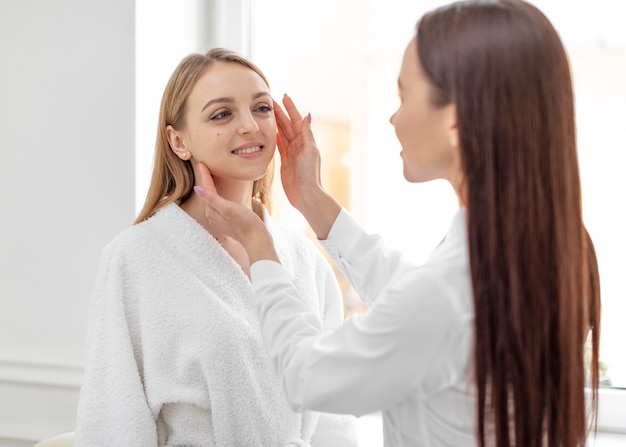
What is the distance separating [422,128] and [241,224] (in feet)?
1.16

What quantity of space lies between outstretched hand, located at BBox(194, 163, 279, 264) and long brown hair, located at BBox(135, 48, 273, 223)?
0.15 metres

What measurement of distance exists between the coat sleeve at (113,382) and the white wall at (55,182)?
36 centimetres

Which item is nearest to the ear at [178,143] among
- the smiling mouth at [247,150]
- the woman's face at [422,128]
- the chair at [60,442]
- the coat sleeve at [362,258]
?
the smiling mouth at [247,150]

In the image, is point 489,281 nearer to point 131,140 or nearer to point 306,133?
point 306,133

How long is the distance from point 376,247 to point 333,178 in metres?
0.62

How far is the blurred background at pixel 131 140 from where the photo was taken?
167 centimetres

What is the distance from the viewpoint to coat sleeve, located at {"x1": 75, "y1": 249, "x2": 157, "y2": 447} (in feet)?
4.23

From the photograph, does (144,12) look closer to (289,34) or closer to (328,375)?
(289,34)

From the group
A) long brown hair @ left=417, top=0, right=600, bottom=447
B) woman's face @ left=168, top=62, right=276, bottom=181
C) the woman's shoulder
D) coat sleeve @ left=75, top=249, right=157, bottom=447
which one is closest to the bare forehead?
woman's face @ left=168, top=62, right=276, bottom=181

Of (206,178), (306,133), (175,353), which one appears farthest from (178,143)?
(175,353)

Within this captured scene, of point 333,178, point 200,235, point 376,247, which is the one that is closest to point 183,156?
point 200,235

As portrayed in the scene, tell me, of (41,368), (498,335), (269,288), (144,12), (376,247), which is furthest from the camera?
(41,368)

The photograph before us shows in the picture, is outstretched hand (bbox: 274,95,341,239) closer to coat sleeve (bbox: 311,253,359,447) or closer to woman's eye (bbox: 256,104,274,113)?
woman's eye (bbox: 256,104,274,113)

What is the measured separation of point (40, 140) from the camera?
1.73 metres
